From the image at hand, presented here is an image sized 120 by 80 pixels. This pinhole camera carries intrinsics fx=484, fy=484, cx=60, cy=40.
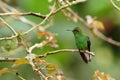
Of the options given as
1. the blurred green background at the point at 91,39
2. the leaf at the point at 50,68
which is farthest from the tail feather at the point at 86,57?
the blurred green background at the point at 91,39

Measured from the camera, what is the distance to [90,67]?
432cm

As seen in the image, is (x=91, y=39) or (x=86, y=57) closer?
(x=86, y=57)

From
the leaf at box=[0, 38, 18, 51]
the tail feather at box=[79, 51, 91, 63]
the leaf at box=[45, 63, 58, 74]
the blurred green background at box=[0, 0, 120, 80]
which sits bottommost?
the leaf at box=[45, 63, 58, 74]

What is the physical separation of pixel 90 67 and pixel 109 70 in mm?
202

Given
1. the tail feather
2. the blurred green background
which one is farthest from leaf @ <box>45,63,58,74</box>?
the blurred green background

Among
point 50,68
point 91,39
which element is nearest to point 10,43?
point 50,68

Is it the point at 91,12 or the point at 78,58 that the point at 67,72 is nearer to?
the point at 78,58

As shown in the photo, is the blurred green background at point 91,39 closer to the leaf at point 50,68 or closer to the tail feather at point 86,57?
the tail feather at point 86,57

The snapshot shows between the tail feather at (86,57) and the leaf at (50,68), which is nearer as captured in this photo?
the leaf at (50,68)

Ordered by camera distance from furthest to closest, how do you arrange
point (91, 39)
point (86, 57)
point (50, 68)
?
point (91, 39) → point (86, 57) → point (50, 68)

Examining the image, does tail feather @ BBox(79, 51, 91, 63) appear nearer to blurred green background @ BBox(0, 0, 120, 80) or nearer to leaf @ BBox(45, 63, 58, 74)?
leaf @ BBox(45, 63, 58, 74)

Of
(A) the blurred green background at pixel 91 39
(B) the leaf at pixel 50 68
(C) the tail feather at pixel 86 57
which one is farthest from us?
(A) the blurred green background at pixel 91 39

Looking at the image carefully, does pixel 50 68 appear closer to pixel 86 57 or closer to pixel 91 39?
pixel 86 57

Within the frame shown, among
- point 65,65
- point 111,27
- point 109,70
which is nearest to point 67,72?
point 65,65
